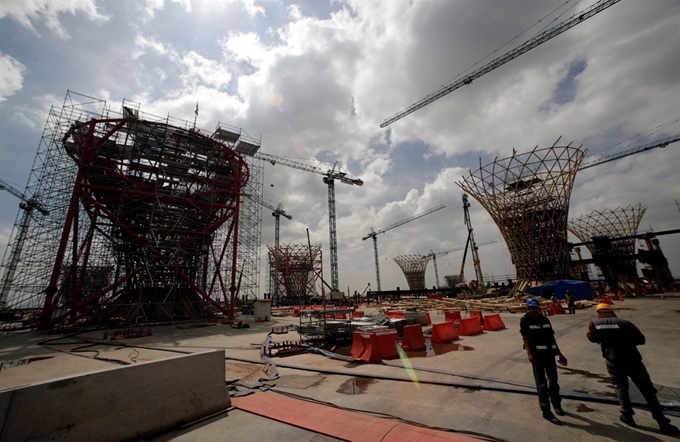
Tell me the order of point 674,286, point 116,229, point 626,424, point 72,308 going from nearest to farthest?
point 626,424 → point 72,308 → point 116,229 → point 674,286

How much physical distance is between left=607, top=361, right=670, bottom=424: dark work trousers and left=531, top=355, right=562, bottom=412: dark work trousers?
2.19 ft

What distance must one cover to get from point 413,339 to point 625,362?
581cm

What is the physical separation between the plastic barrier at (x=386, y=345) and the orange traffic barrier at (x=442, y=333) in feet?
8.31

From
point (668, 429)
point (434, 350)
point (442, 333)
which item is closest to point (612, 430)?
point (668, 429)

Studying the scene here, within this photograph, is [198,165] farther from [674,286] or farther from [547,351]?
[674,286]

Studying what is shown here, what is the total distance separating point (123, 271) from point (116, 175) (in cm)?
1001

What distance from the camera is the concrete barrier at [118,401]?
9.80ft

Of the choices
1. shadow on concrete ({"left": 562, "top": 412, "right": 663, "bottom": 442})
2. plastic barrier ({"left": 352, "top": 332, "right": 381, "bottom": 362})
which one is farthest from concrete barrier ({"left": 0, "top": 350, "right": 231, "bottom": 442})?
shadow on concrete ({"left": 562, "top": 412, "right": 663, "bottom": 442})

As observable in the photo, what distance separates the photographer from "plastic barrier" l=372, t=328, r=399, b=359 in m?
7.99

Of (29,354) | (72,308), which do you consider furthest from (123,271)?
(29,354)

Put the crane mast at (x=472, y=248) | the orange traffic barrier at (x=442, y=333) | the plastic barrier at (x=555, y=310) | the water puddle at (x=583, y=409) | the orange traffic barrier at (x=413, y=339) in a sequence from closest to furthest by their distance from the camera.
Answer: the water puddle at (x=583, y=409)
the orange traffic barrier at (x=413, y=339)
the orange traffic barrier at (x=442, y=333)
the plastic barrier at (x=555, y=310)
the crane mast at (x=472, y=248)

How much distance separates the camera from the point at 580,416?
13.0 feet

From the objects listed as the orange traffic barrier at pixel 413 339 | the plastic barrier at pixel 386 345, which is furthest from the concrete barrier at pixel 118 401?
the orange traffic barrier at pixel 413 339

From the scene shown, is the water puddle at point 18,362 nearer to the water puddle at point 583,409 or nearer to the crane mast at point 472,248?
the water puddle at point 583,409
